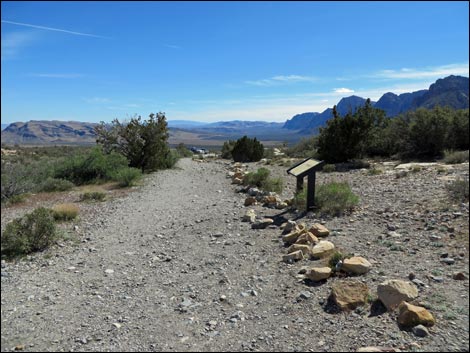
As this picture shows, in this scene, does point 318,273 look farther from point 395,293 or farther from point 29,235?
point 29,235

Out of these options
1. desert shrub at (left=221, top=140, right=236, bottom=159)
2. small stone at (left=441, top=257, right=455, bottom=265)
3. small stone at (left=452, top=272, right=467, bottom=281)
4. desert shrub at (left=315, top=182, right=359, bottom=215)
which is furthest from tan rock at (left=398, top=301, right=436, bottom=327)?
desert shrub at (left=221, top=140, right=236, bottom=159)

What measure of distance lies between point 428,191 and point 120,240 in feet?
24.5

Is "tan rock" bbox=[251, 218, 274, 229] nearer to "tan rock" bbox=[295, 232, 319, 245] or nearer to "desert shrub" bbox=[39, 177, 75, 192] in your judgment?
"tan rock" bbox=[295, 232, 319, 245]

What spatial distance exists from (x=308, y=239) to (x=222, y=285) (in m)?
2.02

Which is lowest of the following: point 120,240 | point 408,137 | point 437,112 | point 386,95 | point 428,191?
point 120,240

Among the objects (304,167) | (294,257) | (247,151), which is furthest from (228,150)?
(294,257)

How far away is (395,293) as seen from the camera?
4266 millimetres

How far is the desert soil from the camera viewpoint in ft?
12.9

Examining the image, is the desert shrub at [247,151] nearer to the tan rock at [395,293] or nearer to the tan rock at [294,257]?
the tan rock at [294,257]

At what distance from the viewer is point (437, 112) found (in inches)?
745

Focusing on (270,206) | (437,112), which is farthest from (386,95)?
(270,206)

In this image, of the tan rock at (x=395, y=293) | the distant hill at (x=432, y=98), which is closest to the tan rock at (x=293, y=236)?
the tan rock at (x=395, y=293)

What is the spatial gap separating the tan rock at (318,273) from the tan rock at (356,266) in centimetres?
25

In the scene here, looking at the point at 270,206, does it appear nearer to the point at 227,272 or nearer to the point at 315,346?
the point at 227,272
